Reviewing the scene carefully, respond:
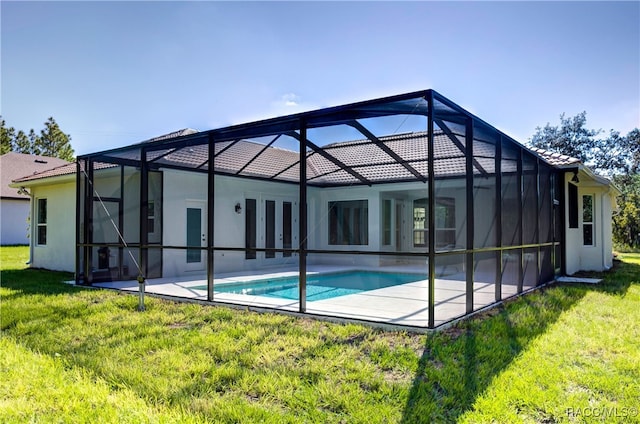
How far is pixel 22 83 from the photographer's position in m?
12.6

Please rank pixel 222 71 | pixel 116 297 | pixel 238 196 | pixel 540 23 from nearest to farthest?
1. pixel 116 297
2. pixel 540 23
3. pixel 222 71
4. pixel 238 196

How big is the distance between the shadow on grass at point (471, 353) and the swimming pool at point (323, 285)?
115 inches

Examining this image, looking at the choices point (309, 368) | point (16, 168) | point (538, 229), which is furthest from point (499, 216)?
point (16, 168)

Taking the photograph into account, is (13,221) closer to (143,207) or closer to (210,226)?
(143,207)

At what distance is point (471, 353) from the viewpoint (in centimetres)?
413

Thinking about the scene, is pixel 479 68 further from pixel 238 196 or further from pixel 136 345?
pixel 136 345

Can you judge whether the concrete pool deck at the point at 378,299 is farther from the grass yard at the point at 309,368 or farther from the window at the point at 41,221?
the window at the point at 41,221

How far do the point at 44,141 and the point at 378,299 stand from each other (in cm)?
3759

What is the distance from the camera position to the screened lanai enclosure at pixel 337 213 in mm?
5910

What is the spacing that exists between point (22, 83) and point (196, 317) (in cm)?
1093

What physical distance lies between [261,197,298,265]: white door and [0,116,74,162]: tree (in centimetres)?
2925

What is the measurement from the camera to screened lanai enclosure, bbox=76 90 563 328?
5.91m

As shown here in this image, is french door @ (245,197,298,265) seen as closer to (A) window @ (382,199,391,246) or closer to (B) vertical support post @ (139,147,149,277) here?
(A) window @ (382,199,391,246)

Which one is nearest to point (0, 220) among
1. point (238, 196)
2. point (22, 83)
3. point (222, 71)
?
point (22, 83)
